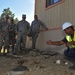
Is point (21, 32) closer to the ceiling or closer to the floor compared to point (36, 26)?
closer to the floor

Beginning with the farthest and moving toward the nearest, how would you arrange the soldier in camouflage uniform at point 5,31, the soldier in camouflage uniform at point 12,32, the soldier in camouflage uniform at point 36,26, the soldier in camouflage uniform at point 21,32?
the soldier in camouflage uniform at point 12,32, the soldier in camouflage uniform at point 36,26, the soldier in camouflage uniform at point 5,31, the soldier in camouflage uniform at point 21,32

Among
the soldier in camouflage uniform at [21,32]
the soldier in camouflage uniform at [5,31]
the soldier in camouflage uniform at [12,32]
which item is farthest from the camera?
the soldier in camouflage uniform at [12,32]

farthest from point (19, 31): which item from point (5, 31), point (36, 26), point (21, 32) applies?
point (36, 26)

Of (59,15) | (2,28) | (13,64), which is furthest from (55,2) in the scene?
(13,64)

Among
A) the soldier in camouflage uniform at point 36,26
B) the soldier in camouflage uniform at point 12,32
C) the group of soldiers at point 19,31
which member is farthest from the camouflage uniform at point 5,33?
the soldier in camouflage uniform at point 36,26

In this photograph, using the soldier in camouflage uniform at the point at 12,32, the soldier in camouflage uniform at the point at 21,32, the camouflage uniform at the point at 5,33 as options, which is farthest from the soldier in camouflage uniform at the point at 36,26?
the camouflage uniform at the point at 5,33

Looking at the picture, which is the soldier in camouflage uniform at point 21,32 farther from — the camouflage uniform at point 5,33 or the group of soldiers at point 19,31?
the camouflage uniform at point 5,33

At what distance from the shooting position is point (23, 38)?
40.5 ft

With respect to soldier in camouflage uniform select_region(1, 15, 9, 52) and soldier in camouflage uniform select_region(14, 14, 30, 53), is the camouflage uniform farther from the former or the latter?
soldier in camouflage uniform select_region(14, 14, 30, 53)

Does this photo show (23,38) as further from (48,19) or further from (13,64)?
(13,64)

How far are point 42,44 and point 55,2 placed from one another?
2.43m

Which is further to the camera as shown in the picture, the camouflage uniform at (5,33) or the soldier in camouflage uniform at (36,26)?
the soldier in camouflage uniform at (36,26)

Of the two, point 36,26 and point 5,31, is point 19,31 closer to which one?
point 5,31

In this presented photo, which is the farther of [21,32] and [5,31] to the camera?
[5,31]
